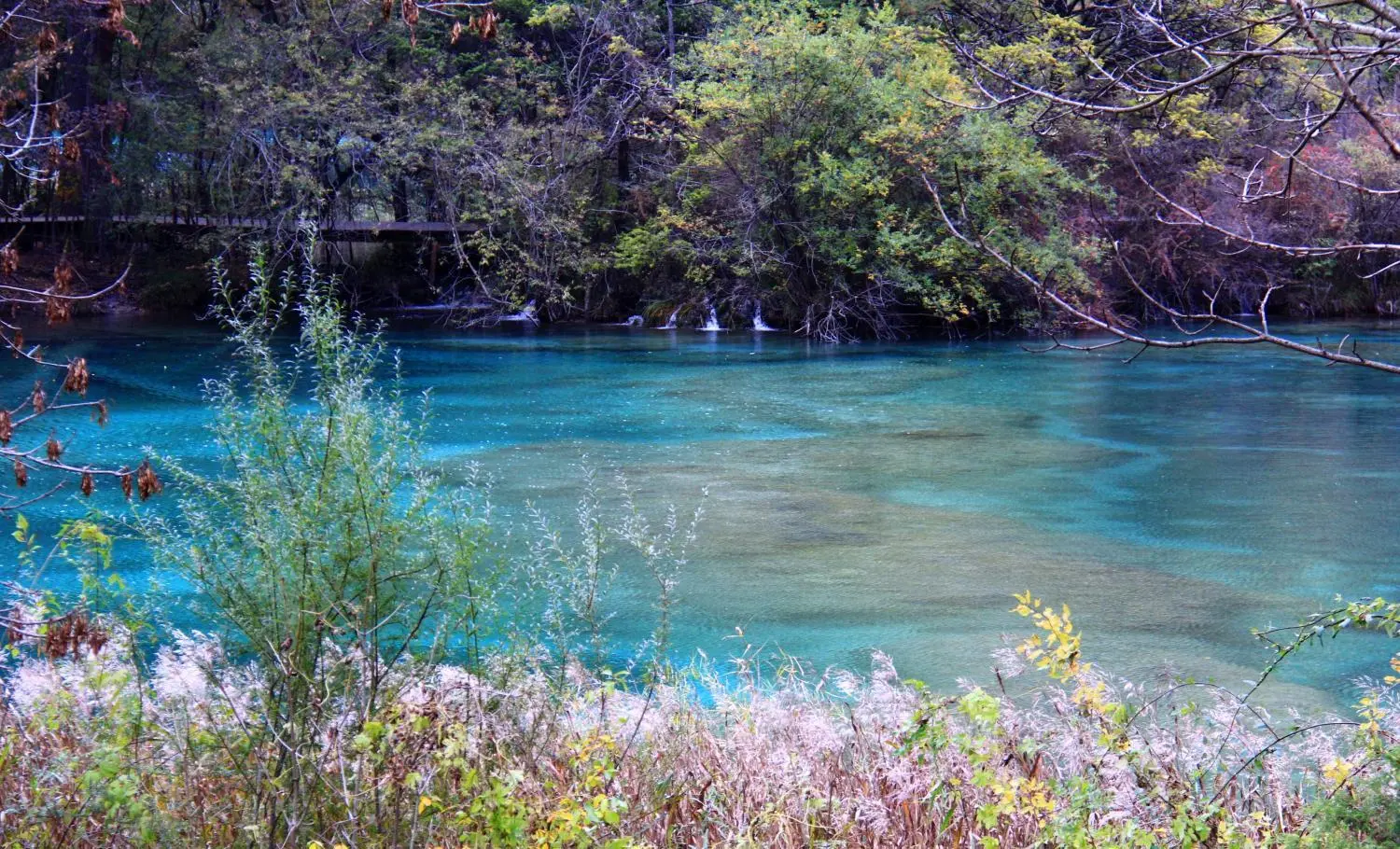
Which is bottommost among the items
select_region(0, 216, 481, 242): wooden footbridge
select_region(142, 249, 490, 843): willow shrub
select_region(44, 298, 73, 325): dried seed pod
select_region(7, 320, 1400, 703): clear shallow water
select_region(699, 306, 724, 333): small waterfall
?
select_region(7, 320, 1400, 703): clear shallow water

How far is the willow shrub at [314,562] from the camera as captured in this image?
3.22 m

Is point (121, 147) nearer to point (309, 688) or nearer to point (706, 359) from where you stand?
point (706, 359)

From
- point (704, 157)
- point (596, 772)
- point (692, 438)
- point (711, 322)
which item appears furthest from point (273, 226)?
point (596, 772)

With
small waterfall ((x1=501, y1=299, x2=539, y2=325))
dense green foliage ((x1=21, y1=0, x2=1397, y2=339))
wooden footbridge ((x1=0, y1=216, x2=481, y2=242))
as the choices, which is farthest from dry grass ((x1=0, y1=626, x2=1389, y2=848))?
small waterfall ((x1=501, y1=299, x2=539, y2=325))

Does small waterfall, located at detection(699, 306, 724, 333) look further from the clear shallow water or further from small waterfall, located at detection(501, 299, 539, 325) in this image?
the clear shallow water

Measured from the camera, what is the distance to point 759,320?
23906 mm

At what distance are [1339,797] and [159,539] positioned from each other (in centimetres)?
318

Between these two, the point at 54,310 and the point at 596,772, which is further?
the point at 54,310

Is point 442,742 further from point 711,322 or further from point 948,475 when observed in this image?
point 711,322

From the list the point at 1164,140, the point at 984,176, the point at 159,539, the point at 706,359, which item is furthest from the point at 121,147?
the point at 159,539

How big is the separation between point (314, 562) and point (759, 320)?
812 inches

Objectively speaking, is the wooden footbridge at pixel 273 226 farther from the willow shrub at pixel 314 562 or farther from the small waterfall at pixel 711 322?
the willow shrub at pixel 314 562

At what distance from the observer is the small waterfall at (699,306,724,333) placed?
23.9m

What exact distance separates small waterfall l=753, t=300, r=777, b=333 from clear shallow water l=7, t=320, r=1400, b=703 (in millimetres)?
3644
